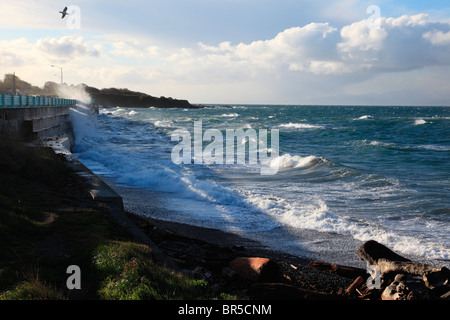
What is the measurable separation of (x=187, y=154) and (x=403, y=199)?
51.3 feet

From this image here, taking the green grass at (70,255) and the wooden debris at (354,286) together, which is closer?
the green grass at (70,255)

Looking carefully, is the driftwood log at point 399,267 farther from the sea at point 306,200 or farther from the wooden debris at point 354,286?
the sea at point 306,200

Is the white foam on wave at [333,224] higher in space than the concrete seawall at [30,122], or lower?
lower

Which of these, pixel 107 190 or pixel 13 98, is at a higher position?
pixel 13 98

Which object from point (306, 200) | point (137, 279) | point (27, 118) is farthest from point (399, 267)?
point (27, 118)

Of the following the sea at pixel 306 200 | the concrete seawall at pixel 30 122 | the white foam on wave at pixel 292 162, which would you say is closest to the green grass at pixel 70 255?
the sea at pixel 306 200

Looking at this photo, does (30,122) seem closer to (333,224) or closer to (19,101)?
(19,101)

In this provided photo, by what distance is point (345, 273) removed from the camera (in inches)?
271

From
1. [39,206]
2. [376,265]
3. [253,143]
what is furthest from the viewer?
[253,143]

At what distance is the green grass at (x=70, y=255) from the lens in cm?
451

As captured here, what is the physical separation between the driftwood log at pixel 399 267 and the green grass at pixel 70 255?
2.93 metres
